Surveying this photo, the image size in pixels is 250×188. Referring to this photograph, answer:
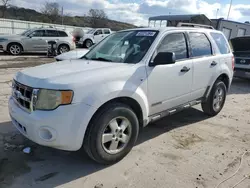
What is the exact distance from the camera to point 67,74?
3037 millimetres

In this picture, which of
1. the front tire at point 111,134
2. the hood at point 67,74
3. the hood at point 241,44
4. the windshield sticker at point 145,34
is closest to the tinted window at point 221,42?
the windshield sticker at point 145,34

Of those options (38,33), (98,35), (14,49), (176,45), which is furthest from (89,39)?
(176,45)

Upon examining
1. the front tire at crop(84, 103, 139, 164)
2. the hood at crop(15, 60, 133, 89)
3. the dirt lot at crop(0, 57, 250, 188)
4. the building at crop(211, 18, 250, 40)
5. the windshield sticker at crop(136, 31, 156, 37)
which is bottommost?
the dirt lot at crop(0, 57, 250, 188)

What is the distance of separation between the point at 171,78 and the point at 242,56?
6.59 metres

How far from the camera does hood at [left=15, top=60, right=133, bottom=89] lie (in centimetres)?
283

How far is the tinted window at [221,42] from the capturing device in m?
5.17

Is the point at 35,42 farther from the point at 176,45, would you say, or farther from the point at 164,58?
the point at 164,58

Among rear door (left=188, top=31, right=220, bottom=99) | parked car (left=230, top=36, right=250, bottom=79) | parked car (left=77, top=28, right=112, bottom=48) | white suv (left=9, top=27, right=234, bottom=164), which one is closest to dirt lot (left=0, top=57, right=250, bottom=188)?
white suv (left=9, top=27, right=234, bottom=164)

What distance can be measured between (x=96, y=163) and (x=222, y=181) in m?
1.59

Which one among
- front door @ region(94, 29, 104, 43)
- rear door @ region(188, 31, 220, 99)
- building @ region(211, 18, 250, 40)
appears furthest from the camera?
building @ region(211, 18, 250, 40)

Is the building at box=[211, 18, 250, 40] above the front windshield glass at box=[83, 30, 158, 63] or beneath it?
above

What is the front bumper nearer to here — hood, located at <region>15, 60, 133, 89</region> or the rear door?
hood, located at <region>15, 60, 133, 89</region>

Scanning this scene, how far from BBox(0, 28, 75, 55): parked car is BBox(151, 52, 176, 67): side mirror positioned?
1388 cm

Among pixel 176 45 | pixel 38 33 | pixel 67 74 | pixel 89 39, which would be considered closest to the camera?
A: pixel 67 74
